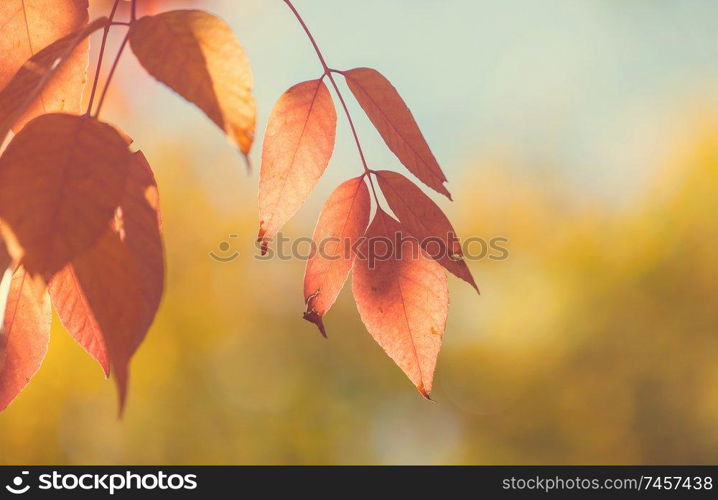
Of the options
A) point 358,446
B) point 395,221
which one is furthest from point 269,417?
point 395,221

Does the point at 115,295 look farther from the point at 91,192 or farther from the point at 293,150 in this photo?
the point at 293,150

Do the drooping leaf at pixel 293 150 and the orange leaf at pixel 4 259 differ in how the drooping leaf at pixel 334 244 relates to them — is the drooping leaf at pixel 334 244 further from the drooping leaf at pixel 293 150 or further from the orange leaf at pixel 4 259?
the orange leaf at pixel 4 259

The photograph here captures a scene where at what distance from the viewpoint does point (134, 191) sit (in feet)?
1.32

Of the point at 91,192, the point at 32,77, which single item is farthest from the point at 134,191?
the point at 32,77

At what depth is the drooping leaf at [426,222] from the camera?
21.6 inches

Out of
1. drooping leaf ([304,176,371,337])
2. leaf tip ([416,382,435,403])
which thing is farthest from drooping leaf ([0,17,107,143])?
leaf tip ([416,382,435,403])

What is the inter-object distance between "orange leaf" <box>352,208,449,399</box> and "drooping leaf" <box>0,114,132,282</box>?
26 centimetres

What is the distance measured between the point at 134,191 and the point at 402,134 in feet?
0.80

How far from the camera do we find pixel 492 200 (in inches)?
396

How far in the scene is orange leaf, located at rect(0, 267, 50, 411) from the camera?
53 centimetres

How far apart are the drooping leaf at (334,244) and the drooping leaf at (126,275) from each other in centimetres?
22

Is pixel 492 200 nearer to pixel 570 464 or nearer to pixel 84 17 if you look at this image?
pixel 570 464

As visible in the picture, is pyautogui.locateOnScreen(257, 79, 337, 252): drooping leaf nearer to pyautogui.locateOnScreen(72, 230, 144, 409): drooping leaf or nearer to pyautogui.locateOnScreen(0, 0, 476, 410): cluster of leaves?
pyautogui.locateOnScreen(0, 0, 476, 410): cluster of leaves

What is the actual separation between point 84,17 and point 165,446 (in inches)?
349
